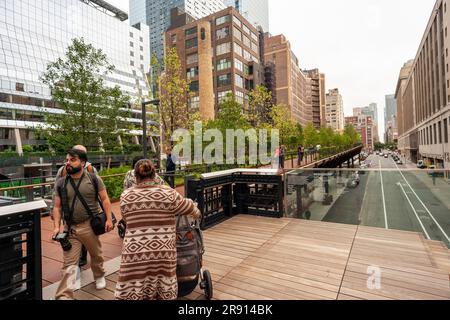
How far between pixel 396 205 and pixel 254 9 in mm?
186725

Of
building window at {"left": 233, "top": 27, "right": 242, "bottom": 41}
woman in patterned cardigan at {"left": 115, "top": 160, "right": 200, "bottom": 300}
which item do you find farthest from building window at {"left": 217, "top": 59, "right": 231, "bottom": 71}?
woman in patterned cardigan at {"left": 115, "top": 160, "right": 200, "bottom": 300}

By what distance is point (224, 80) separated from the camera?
180 feet

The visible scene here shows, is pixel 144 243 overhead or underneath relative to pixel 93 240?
overhead

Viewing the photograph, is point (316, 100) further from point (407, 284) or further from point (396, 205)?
point (407, 284)

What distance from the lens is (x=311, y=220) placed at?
636 centimetres

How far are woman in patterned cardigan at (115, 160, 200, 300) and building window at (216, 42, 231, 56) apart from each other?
5645 centimetres

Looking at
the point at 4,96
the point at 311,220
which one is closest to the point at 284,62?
the point at 4,96

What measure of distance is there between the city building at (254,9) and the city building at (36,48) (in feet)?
337

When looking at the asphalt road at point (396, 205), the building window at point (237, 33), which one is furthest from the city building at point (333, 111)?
the asphalt road at point (396, 205)

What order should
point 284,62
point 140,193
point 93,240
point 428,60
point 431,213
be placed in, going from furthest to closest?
point 284,62, point 428,60, point 431,213, point 93,240, point 140,193

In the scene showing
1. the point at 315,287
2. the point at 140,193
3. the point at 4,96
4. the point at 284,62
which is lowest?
the point at 315,287
